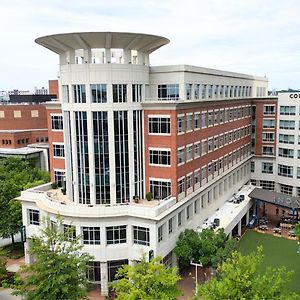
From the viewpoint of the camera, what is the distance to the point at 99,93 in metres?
35.0

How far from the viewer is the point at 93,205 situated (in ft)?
119

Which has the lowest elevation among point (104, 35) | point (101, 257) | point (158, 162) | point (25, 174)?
point (101, 257)

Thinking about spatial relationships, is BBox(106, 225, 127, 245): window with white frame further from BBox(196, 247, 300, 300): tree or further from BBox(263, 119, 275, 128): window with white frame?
BBox(263, 119, 275, 128): window with white frame

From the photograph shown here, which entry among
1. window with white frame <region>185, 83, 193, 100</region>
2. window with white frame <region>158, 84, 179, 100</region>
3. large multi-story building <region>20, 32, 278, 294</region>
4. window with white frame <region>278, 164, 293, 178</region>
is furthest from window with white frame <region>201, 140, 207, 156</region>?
window with white frame <region>278, 164, 293, 178</region>

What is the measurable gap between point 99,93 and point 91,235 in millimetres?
12950

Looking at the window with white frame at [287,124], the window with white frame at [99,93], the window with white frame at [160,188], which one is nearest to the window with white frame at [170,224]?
the window with white frame at [160,188]

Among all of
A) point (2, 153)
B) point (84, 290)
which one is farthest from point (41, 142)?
point (84, 290)

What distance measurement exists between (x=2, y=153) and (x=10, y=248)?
27.1 meters

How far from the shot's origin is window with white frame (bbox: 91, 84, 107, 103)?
3484cm

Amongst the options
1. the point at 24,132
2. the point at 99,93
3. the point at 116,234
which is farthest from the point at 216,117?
the point at 24,132

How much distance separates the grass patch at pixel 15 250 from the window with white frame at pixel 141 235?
16150 mm

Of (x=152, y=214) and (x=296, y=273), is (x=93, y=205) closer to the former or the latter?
(x=152, y=214)

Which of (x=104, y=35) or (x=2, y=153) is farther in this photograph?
(x=2, y=153)

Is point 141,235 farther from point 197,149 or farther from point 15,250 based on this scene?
point 15,250
